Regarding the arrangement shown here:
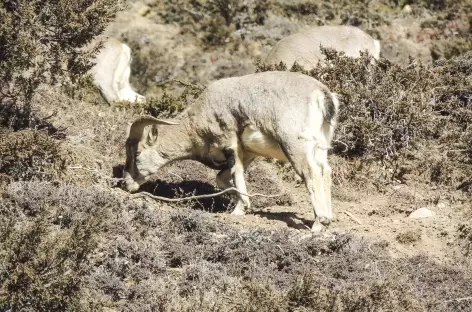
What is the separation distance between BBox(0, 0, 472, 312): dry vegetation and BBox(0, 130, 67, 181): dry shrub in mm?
19

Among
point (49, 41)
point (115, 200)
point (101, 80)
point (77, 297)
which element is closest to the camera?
point (77, 297)

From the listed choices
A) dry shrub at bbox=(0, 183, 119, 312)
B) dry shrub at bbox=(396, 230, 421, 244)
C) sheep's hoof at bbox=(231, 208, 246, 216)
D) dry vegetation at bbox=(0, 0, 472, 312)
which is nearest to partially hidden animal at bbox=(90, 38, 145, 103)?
dry vegetation at bbox=(0, 0, 472, 312)

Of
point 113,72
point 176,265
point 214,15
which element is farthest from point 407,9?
point 176,265

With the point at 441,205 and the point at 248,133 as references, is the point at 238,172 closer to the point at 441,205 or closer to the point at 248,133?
the point at 248,133

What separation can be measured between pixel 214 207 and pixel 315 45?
7308mm

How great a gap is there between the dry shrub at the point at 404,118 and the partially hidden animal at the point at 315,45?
1608 mm

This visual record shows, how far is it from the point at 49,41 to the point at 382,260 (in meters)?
5.59

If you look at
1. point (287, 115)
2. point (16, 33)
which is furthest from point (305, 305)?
point (16, 33)

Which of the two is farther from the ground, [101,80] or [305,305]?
[305,305]

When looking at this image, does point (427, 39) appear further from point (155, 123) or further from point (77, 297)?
point (77, 297)

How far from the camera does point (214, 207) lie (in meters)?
11.4

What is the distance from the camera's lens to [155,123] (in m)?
11.3

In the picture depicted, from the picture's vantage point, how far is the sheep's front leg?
10688mm

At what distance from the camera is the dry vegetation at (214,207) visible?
724 cm
